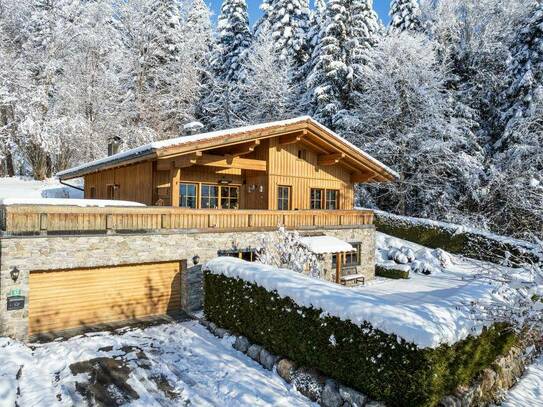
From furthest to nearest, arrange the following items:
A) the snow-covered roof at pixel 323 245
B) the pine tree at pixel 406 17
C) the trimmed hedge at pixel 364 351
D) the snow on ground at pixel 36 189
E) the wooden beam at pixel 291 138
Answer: the pine tree at pixel 406 17
the snow on ground at pixel 36 189
the wooden beam at pixel 291 138
the snow-covered roof at pixel 323 245
the trimmed hedge at pixel 364 351

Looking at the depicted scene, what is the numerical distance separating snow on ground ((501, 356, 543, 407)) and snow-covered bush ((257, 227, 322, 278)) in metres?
6.17

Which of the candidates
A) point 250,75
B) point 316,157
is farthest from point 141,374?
point 250,75

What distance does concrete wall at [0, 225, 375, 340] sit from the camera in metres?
9.11

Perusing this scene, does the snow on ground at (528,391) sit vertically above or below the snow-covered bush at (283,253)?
below

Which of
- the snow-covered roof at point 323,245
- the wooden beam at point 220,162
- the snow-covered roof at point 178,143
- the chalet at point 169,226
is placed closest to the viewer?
the chalet at point 169,226

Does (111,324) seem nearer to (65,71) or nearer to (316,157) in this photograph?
(316,157)

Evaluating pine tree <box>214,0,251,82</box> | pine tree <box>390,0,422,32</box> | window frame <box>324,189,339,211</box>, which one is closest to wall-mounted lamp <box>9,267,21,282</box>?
window frame <box>324,189,339,211</box>

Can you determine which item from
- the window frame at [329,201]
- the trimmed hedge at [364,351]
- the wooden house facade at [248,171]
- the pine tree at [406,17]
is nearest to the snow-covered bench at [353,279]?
the window frame at [329,201]

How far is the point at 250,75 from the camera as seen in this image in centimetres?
3238

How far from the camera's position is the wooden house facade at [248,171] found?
528 inches

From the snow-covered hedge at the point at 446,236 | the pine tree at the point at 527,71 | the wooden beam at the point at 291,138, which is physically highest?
the pine tree at the point at 527,71

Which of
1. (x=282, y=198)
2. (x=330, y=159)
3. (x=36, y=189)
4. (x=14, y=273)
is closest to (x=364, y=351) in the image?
(x=14, y=273)

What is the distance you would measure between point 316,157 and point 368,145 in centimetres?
1000

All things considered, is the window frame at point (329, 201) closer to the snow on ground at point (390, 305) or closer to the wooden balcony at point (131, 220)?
the wooden balcony at point (131, 220)
